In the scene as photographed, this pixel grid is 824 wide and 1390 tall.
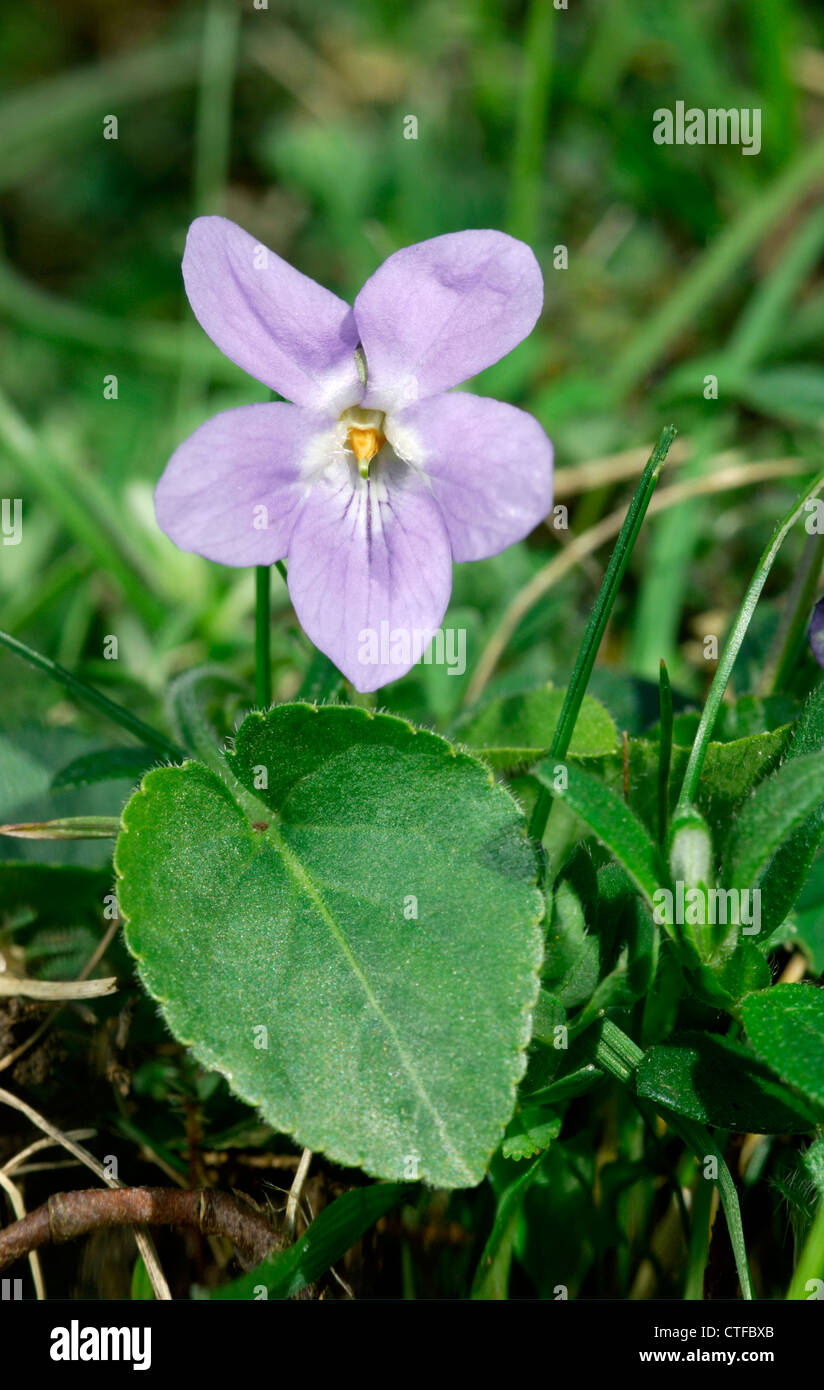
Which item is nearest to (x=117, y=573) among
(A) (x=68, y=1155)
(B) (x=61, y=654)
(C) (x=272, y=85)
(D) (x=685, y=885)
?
(B) (x=61, y=654)

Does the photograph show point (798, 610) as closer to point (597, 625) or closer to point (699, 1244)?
point (597, 625)

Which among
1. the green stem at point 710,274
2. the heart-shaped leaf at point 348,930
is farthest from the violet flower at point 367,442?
the green stem at point 710,274

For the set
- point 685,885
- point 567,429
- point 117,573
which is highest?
point 567,429

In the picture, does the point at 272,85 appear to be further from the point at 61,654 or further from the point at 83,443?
the point at 61,654

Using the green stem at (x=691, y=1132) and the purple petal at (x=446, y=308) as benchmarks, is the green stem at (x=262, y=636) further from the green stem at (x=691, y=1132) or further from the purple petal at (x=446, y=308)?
the green stem at (x=691, y=1132)

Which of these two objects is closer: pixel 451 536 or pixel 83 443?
pixel 451 536

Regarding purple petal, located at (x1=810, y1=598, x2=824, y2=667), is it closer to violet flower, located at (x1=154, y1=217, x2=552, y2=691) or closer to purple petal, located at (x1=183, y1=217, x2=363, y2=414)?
violet flower, located at (x1=154, y1=217, x2=552, y2=691)

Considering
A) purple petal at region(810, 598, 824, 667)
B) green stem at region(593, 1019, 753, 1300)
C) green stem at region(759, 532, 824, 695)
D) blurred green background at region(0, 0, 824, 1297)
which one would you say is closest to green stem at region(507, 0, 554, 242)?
blurred green background at region(0, 0, 824, 1297)
